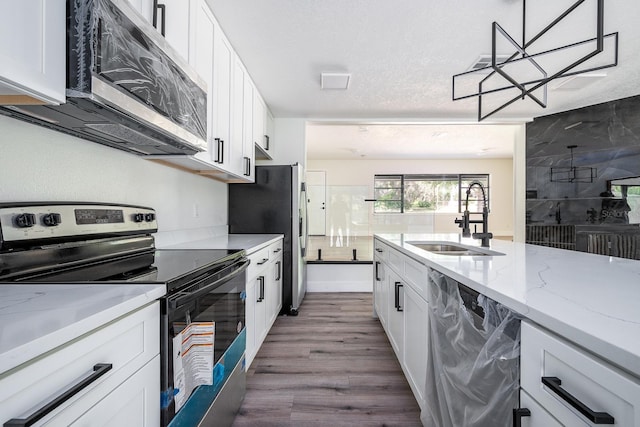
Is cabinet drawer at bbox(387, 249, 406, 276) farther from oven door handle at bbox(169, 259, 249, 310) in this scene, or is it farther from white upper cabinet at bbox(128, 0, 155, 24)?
white upper cabinet at bbox(128, 0, 155, 24)

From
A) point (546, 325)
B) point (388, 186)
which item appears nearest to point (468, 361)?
point (546, 325)

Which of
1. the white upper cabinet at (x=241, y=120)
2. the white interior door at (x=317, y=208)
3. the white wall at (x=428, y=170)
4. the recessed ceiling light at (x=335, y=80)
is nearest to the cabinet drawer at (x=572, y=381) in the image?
the white upper cabinet at (x=241, y=120)

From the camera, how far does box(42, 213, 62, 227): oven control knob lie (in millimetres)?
1030

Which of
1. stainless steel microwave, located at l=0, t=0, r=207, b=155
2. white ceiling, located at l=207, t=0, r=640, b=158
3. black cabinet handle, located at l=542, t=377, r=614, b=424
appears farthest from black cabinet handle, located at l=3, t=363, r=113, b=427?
white ceiling, located at l=207, t=0, r=640, b=158

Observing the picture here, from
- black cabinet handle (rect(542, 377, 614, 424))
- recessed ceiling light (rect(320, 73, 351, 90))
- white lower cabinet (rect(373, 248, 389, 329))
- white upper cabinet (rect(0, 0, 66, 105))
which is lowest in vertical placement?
white lower cabinet (rect(373, 248, 389, 329))

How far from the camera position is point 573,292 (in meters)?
0.85

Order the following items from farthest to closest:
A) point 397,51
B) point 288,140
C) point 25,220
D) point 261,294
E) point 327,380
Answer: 1. point 288,140
2. point 397,51
3. point 261,294
4. point 327,380
5. point 25,220

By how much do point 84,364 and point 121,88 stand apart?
0.81m

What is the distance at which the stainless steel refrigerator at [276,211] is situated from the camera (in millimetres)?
3246

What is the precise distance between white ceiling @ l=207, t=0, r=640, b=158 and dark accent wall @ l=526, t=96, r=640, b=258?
0.64 feet

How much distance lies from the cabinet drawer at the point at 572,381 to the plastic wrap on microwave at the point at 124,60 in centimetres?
135

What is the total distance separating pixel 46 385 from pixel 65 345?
66 millimetres

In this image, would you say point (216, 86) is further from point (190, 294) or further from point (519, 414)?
point (519, 414)

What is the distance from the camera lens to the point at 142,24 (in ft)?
3.59
